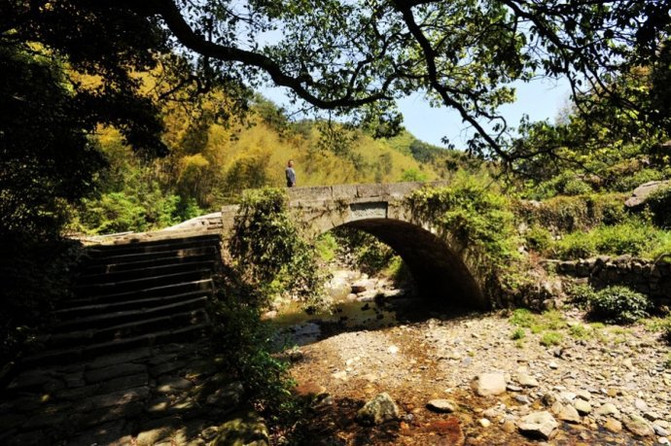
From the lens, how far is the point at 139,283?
5816mm

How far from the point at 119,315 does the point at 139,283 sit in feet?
3.22

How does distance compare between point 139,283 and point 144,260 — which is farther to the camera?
point 144,260

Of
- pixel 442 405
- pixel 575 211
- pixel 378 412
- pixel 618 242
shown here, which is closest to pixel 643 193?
pixel 575 211

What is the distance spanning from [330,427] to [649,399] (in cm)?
516

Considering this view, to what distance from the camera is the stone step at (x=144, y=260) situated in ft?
19.8

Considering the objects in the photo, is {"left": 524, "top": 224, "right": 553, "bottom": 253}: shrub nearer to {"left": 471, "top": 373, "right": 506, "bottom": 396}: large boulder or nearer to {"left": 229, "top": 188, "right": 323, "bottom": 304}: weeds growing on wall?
{"left": 471, "top": 373, "right": 506, "bottom": 396}: large boulder

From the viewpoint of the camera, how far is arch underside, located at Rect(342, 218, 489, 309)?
10.3m

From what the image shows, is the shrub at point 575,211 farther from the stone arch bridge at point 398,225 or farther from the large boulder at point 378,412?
the large boulder at point 378,412

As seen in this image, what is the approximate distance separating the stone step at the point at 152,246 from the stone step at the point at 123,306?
1.66 m

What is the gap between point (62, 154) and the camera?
5480mm

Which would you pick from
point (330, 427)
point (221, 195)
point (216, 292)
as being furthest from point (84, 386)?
point (221, 195)

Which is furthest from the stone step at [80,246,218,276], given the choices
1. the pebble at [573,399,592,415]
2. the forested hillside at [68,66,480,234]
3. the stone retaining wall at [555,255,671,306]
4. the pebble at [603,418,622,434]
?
the stone retaining wall at [555,255,671,306]

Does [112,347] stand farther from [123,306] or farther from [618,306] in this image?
[618,306]

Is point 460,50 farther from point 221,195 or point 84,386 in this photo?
point 221,195
